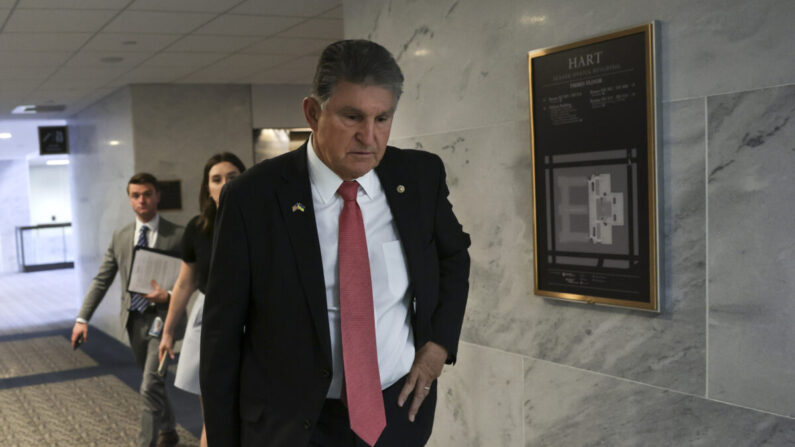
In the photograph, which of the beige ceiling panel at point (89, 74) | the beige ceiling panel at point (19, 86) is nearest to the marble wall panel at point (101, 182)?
the beige ceiling panel at point (89, 74)

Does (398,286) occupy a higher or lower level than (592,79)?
lower

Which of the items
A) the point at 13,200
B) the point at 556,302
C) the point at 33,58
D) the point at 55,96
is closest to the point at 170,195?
the point at 55,96

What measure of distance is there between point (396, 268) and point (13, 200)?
24.2 m

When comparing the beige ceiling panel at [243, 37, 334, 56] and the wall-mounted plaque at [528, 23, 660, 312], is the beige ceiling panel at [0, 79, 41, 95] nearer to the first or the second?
the beige ceiling panel at [243, 37, 334, 56]

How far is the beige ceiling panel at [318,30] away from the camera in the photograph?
220 inches

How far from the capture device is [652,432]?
9.39 ft

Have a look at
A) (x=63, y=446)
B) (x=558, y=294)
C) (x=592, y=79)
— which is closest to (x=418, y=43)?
(x=592, y=79)

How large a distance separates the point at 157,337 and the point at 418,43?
A: 2.48m

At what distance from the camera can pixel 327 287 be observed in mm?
1792

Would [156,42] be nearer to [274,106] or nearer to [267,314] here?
[274,106]

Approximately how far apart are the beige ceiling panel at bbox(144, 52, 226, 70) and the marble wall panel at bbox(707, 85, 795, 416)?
17.3 feet

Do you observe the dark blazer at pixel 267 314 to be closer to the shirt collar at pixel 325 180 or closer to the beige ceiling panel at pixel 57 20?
the shirt collar at pixel 325 180

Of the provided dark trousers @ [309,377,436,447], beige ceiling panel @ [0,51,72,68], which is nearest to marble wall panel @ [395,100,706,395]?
dark trousers @ [309,377,436,447]

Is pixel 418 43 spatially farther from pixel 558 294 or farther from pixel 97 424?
pixel 97 424
